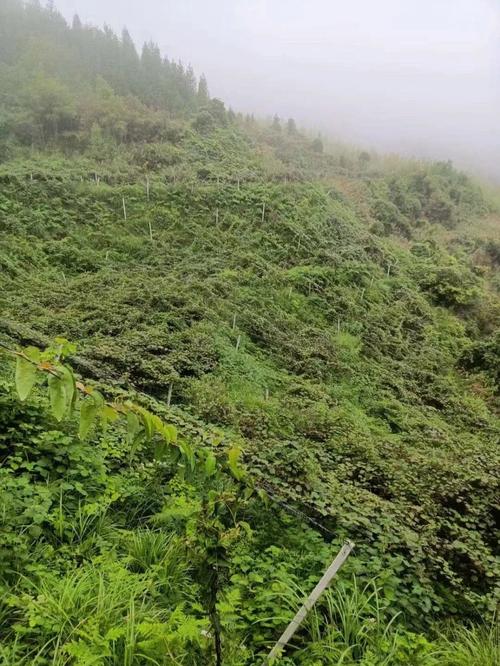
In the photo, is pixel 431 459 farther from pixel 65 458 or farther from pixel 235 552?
pixel 65 458

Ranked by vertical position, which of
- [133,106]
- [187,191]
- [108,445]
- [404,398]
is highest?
[133,106]

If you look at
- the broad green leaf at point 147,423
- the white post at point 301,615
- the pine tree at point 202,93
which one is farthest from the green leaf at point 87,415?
the pine tree at point 202,93

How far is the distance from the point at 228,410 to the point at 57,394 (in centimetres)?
430

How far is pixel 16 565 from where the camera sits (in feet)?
6.98

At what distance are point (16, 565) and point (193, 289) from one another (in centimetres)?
847

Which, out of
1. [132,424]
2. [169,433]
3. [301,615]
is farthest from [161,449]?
[301,615]

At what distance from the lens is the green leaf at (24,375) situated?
103cm

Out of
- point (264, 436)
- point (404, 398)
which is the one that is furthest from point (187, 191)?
point (264, 436)

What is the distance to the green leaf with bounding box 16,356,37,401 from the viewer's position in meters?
1.03

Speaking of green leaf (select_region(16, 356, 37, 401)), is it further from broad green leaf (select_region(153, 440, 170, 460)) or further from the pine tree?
the pine tree

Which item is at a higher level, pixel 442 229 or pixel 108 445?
pixel 442 229

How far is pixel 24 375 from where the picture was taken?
3.49ft

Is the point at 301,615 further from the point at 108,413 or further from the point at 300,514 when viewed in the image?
the point at 108,413

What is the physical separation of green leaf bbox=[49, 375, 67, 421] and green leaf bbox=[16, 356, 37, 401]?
1.8 inches
